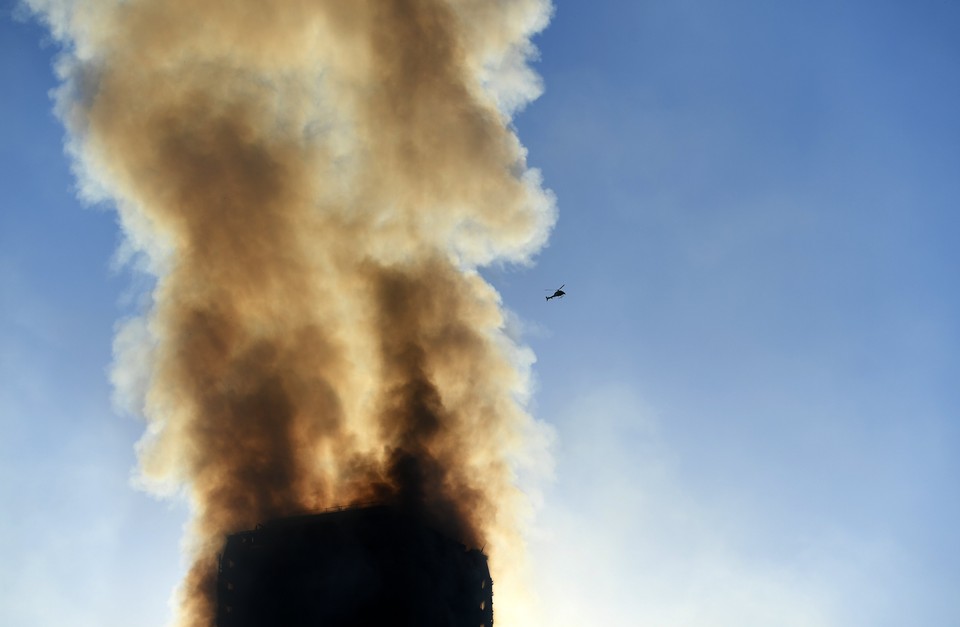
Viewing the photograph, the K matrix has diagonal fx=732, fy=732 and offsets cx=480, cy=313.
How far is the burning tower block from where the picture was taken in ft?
149

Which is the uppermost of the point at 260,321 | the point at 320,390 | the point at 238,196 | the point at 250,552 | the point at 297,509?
the point at 238,196

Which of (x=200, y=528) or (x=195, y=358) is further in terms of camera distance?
(x=195, y=358)

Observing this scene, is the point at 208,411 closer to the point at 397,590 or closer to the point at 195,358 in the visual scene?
the point at 195,358

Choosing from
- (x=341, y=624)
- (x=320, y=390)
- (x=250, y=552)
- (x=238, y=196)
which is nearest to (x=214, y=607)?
(x=250, y=552)

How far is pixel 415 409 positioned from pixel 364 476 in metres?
6.45

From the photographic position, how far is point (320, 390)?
5888 cm

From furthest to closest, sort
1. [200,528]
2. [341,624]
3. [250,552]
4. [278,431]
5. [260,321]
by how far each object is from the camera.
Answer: [260,321], [278,431], [200,528], [250,552], [341,624]

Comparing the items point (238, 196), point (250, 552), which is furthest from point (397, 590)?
point (238, 196)

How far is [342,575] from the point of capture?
4616cm

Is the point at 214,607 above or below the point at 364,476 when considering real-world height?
below

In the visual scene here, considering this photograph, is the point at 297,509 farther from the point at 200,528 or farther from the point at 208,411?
the point at 208,411

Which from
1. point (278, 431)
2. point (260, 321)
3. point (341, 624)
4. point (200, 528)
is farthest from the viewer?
point (260, 321)

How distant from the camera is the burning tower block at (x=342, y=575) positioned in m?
45.5

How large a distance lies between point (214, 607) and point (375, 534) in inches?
508
